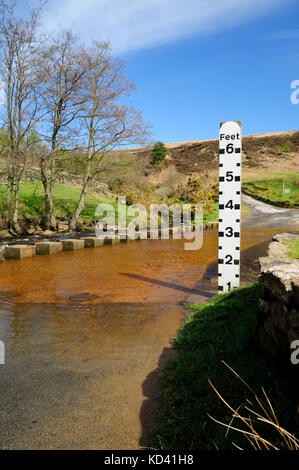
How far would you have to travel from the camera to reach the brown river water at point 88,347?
2434 millimetres

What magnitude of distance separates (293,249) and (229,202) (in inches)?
83.1

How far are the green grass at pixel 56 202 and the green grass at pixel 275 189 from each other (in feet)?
65.8

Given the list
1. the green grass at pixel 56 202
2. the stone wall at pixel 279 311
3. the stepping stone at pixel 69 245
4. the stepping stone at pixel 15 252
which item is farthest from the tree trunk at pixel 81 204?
the stone wall at pixel 279 311

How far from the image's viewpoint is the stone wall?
2.46m

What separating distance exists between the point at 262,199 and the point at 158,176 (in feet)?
71.7

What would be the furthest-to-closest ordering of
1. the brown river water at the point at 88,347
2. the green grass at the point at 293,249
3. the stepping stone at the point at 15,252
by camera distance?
the stepping stone at the point at 15,252 < the green grass at the point at 293,249 < the brown river water at the point at 88,347

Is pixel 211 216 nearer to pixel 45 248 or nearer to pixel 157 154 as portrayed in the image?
pixel 45 248

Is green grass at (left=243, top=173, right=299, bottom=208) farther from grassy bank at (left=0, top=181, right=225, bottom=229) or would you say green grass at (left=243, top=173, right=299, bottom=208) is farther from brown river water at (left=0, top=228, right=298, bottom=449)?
brown river water at (left=0, top=228, right=298, bottom=449)

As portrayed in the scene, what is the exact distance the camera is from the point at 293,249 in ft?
21.6

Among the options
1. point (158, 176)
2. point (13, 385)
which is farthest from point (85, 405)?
point (158, 176)

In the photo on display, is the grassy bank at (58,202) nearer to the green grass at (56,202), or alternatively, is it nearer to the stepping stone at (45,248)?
the green grass at (56,202)

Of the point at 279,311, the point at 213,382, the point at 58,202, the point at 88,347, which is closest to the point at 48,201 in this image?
the point at 58,202

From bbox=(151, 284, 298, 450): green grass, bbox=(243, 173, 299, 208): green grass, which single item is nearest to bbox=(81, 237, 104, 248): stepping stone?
Result: bbox=(151, 284, 298, 450): green grass

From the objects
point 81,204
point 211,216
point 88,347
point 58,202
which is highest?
point 58,202
